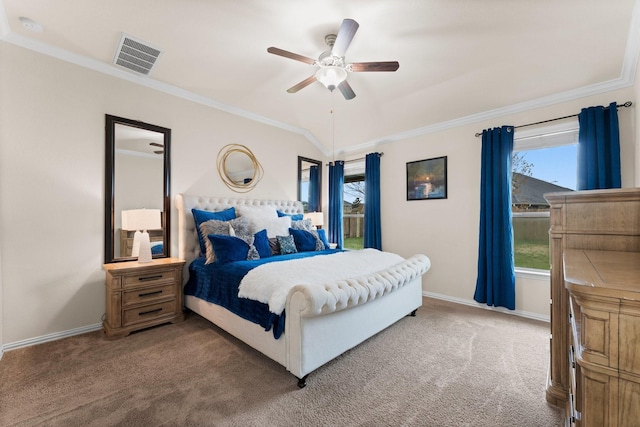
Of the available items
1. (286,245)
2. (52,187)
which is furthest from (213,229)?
(52,187)

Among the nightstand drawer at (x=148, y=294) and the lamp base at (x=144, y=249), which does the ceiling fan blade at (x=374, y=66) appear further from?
the nightstand drawer at (x=148, y=294)

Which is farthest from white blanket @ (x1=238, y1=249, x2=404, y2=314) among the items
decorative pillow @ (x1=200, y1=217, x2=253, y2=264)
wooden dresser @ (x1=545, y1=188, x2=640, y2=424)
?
wooden dresser @ (x1=545, y1=188, x2=640, y2=424)

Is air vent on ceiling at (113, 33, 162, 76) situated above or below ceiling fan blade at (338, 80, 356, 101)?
Answer: above

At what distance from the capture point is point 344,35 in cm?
201

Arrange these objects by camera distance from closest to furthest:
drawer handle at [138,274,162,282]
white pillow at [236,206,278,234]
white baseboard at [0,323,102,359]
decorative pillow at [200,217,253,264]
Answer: white baseboard at [0,323,102,359], drawer handle at [138,274,162,282], decorative pillow at [200,217,253,264], white pillow at [236,206,278,234]

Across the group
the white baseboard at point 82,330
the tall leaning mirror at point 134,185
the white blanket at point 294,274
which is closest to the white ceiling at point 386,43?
the tall leaning mirror at point 134,185

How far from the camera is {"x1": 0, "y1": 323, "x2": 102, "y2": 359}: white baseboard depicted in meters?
2.39

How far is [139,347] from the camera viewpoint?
2.45 m

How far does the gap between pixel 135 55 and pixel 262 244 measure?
2411 millimetres

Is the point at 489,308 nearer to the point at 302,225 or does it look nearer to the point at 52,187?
the point at 302,225

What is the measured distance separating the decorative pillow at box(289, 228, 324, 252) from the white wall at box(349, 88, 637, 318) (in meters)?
1.58

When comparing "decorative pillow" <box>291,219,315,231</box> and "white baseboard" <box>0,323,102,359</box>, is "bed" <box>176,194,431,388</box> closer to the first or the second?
"white baseboard" <box>0,323,102,359</box>

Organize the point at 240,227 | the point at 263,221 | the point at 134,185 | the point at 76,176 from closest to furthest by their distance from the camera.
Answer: the point at 76,176, the point at 134,185, the point at 240,227, the point at 263,221

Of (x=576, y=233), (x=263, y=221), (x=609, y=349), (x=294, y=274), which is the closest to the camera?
(x=609, y=349)
